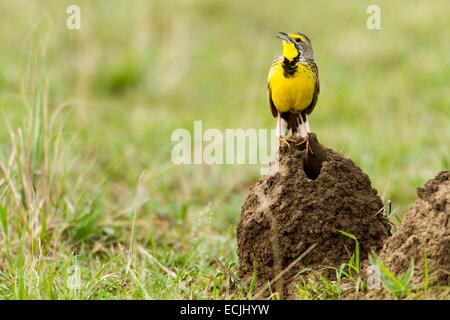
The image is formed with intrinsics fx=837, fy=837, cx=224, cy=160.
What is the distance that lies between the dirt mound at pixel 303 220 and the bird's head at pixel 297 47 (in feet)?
1.92

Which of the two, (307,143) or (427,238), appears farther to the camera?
(307,143)

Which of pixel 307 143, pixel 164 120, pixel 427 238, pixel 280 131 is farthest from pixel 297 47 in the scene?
pixel 164 120

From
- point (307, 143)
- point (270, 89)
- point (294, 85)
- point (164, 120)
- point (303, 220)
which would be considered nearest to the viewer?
point (303, 220)

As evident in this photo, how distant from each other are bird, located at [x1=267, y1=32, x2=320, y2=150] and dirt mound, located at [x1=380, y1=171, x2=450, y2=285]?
2.53ft

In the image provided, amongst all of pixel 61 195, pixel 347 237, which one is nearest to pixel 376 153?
pixel 61 195

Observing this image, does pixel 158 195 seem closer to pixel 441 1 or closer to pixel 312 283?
pixel 312 283

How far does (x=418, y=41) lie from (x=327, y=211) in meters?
8.10

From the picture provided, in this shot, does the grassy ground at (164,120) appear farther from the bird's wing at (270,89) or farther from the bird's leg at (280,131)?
the bird's wing at (270,89)

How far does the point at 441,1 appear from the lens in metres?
12.9

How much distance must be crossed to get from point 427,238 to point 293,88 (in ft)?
3.92

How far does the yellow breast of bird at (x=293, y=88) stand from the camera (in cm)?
473

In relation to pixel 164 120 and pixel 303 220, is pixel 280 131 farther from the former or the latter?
pixel 164 120

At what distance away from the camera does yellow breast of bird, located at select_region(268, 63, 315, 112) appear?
4727 millimetres

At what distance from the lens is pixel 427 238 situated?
13.3 feet
